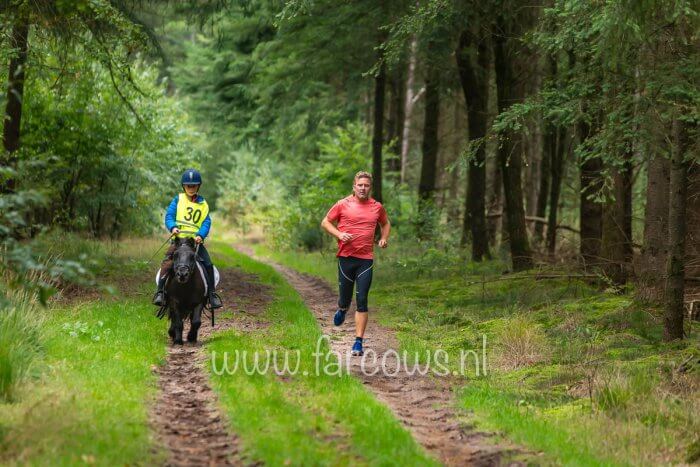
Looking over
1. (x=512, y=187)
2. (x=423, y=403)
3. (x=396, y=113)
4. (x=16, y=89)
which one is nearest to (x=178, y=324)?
(x=423, y=403)

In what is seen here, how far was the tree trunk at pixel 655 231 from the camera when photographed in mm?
13219

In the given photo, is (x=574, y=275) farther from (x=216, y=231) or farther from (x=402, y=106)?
(x=216, y=231)

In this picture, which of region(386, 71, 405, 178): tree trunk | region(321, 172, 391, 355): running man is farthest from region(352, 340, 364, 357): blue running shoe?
region(386, 71, 405, 178): tree trunk

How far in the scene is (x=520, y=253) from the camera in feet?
65.9

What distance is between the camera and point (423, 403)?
→ 929 cm

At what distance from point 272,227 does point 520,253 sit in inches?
788

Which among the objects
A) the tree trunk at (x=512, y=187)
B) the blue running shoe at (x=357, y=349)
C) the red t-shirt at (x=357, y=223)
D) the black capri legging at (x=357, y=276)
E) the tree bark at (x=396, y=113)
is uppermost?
the tree bark at (x=396, y=113)

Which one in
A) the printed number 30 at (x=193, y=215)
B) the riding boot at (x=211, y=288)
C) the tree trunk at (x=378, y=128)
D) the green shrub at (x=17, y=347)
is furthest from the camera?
the tree trunk at (x=378, y=128)

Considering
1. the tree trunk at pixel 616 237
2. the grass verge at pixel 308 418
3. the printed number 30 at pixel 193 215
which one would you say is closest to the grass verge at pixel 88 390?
the grass verge at pixel 308 418

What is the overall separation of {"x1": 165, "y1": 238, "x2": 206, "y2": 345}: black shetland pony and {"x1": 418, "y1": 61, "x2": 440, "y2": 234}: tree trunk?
14557 mm

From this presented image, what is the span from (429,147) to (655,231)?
14412 mm

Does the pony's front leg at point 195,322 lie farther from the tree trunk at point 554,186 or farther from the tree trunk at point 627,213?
the tree trunk at point 554,186

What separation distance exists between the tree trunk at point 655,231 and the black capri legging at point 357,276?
451cm

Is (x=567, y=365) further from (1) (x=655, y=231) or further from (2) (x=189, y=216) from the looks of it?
(2) (x=189, y=216)
